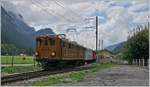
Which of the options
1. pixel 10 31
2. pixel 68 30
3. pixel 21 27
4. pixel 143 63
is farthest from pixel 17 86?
pixel 21 27

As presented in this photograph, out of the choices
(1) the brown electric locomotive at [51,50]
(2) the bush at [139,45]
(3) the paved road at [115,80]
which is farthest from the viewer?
(2) the bush at [139,45]

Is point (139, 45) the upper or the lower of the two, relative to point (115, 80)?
upper

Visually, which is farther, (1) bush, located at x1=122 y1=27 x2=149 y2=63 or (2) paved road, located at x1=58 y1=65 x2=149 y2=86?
(1) bush, located at x1=122 y1=27 x2=149 y2=63

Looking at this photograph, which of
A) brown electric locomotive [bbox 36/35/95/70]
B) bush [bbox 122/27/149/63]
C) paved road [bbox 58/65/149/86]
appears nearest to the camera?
paved road [bbox 58/65/149/86]

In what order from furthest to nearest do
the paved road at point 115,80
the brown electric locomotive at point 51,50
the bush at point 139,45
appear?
the bush at point 139,45 → the brown electric locomotive at point 51,50 → the paved road at point 115,80

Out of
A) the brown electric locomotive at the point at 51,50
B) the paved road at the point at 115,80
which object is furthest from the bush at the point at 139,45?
the paved road at the point at 115,80

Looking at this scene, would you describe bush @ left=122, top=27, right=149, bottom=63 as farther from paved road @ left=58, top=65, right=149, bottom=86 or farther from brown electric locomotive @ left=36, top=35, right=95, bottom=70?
paved road @ left=58, top=65, right=149, bottom=86

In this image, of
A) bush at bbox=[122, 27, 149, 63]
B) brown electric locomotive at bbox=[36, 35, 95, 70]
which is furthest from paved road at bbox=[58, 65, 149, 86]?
bush at bbox=[122, 27, 149, 63]

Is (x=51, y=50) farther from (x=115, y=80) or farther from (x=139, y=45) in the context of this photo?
(x=139, y=45)

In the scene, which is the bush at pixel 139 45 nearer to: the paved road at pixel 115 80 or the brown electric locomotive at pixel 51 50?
the brown electric locomotive at pixel 51 50

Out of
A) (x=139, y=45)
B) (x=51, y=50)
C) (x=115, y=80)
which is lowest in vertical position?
(x=115, y=80)

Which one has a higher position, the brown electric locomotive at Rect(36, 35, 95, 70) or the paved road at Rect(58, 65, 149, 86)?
the brown electric locomotive at Rect(36, 35, 95, 70)

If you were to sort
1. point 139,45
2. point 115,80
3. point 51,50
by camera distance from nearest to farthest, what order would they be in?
point 115,80 < point 51,50 < point 139,45

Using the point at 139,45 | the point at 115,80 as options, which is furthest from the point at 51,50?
the point at 139,45
